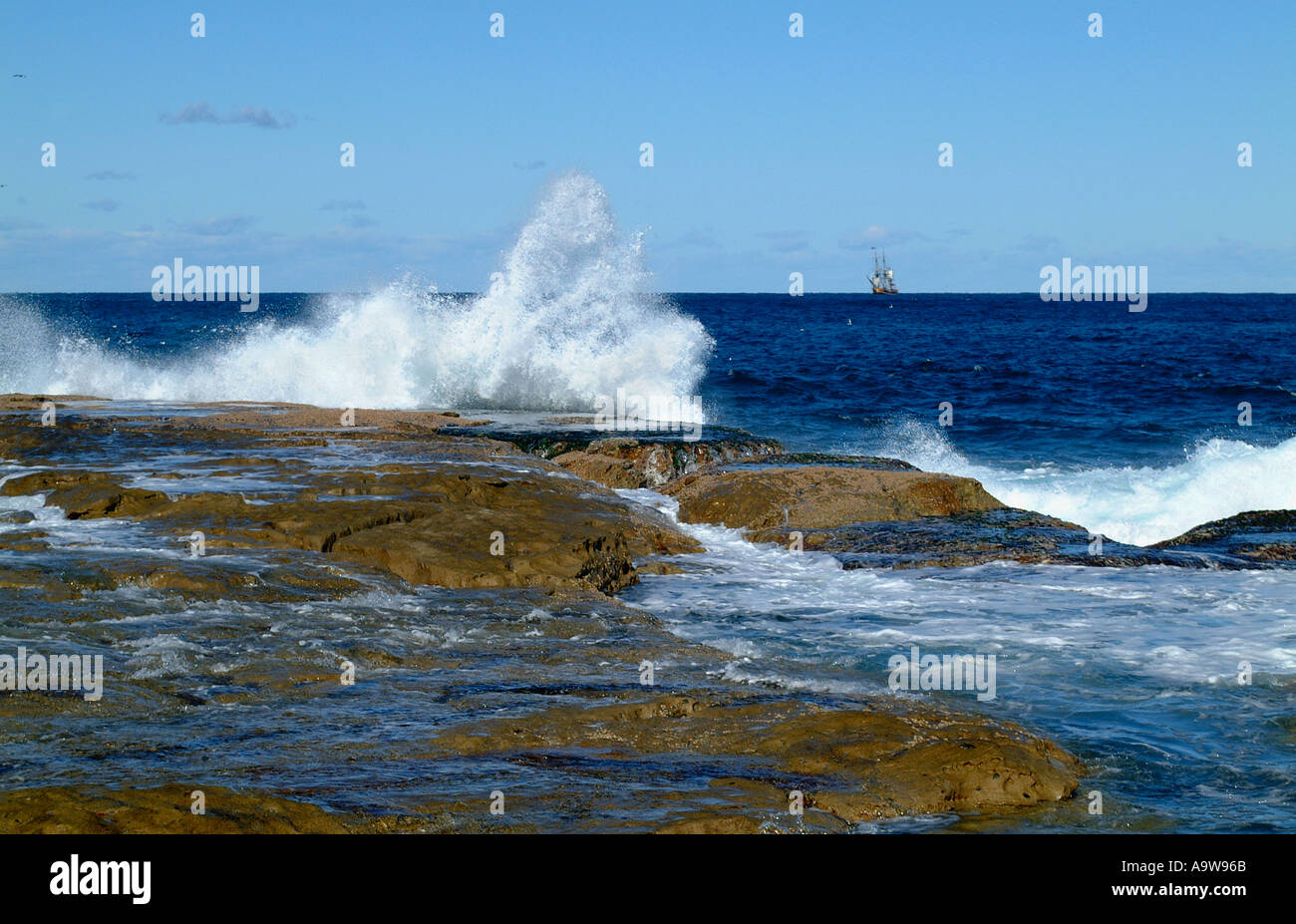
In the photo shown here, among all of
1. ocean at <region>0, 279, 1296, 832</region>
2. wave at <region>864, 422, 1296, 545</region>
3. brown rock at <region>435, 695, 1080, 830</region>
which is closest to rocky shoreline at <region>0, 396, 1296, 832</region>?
brown rock at <region>435, 695, 1080, 830</region>

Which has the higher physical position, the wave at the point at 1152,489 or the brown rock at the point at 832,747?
the wave at the point at 1152,489

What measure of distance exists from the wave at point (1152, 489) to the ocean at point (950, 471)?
0.06 metres

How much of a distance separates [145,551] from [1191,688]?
254 inches

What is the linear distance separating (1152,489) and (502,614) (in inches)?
488

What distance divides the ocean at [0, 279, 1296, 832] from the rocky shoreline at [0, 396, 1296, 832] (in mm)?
228

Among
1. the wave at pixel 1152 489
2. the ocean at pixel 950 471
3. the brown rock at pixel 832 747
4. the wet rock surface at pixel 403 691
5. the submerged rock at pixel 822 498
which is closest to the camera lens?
the wet rock surface at pixel 403 691

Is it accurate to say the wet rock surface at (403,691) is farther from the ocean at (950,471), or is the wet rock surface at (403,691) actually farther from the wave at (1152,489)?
the wave at (1152,489)

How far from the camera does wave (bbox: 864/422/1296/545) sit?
50.5 ft

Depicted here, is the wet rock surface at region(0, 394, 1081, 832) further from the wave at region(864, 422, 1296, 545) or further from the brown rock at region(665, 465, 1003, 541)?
the wave at region(864, 422, 1296, 545)

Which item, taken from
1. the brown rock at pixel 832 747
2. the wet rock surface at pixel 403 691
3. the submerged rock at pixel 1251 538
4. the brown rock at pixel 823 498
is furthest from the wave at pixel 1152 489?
the brown rock at pixel 832 747

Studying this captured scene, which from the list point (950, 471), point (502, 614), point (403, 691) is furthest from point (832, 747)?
point (950, 471)

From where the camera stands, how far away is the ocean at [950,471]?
5.89 metres
